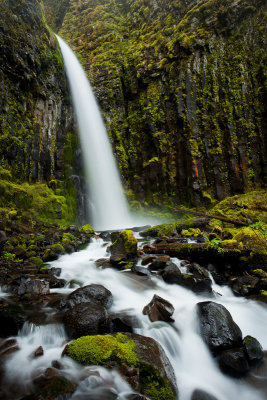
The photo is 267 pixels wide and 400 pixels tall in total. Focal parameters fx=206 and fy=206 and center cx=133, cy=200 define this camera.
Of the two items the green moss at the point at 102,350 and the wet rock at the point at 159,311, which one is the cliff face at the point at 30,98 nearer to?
the wet rock at the point at 159,311

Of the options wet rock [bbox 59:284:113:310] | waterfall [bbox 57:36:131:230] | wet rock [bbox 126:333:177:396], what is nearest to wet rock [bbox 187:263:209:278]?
wet rock [bbox 59:284:113:310]

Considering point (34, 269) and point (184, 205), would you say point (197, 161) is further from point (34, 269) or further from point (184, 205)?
point (34, 269)

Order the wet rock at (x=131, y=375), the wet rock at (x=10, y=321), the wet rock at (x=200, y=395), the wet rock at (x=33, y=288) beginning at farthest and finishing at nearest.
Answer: the wet rock at (x=33, y=288) < the wet rock at (x=10, y=321) < the wet rock at (x=200, y=395) < the wet rock at (x=131, y=375)

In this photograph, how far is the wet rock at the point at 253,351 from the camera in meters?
2.73

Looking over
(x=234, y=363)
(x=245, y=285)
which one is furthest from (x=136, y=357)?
(x=245, y=285)

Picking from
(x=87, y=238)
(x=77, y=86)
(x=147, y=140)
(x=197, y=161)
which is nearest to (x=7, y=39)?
(x=77, y=86)

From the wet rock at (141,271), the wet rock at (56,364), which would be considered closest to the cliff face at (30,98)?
the wet rock at (141,271)

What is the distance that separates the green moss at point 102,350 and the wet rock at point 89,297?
3.67 feet

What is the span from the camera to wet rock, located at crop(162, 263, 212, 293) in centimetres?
454

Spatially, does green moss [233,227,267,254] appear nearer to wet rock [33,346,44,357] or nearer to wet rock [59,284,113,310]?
wet rock [59,284,113,310]

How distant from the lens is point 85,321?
306cm

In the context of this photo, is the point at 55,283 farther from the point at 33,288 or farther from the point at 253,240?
the point at 253,240

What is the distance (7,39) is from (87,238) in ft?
45.0

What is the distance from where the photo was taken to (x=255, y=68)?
600 inches
